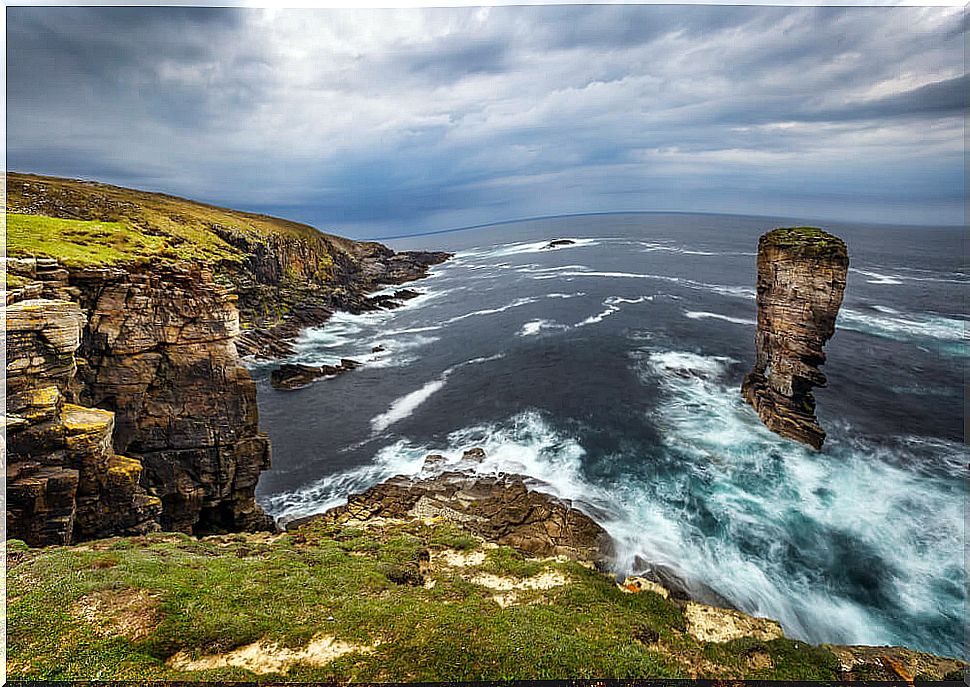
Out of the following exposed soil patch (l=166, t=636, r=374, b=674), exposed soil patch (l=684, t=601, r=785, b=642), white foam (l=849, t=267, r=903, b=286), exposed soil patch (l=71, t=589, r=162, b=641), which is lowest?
exposed soil patch (l=684, t=601, r=785, b=642)

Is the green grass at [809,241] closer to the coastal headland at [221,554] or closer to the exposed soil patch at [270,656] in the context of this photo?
the coastal headland at [221,554]

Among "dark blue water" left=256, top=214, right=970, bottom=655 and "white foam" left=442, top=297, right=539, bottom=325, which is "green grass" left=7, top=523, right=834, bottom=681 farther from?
A: "white foam" left=442, top=297, right=539, bottom=325

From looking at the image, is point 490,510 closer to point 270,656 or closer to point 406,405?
point 270,656

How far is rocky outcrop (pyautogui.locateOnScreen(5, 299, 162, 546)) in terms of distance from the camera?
1271 cm

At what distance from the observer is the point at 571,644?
10508mm

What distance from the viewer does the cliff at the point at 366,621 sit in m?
8.99

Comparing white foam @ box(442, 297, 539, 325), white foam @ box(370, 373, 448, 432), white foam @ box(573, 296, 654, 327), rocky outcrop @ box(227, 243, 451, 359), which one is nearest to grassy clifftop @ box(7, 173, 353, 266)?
rocky outcrop @ box(227, 243, 451, 359)

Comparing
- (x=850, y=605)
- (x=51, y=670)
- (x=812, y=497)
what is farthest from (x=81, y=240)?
(x=812, y=497)

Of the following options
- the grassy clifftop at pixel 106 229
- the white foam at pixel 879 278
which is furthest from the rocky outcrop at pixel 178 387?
the white foam at pixel 879 278

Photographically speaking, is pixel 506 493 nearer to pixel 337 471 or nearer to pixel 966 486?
pixel 337 471

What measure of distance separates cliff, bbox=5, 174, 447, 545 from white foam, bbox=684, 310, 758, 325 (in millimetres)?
56936

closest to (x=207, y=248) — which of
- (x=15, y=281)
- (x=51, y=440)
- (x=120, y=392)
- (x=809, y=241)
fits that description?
(x=120, y=392)

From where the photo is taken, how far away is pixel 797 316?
30.6 meters

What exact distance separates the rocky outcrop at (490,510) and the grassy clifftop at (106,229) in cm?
1600
